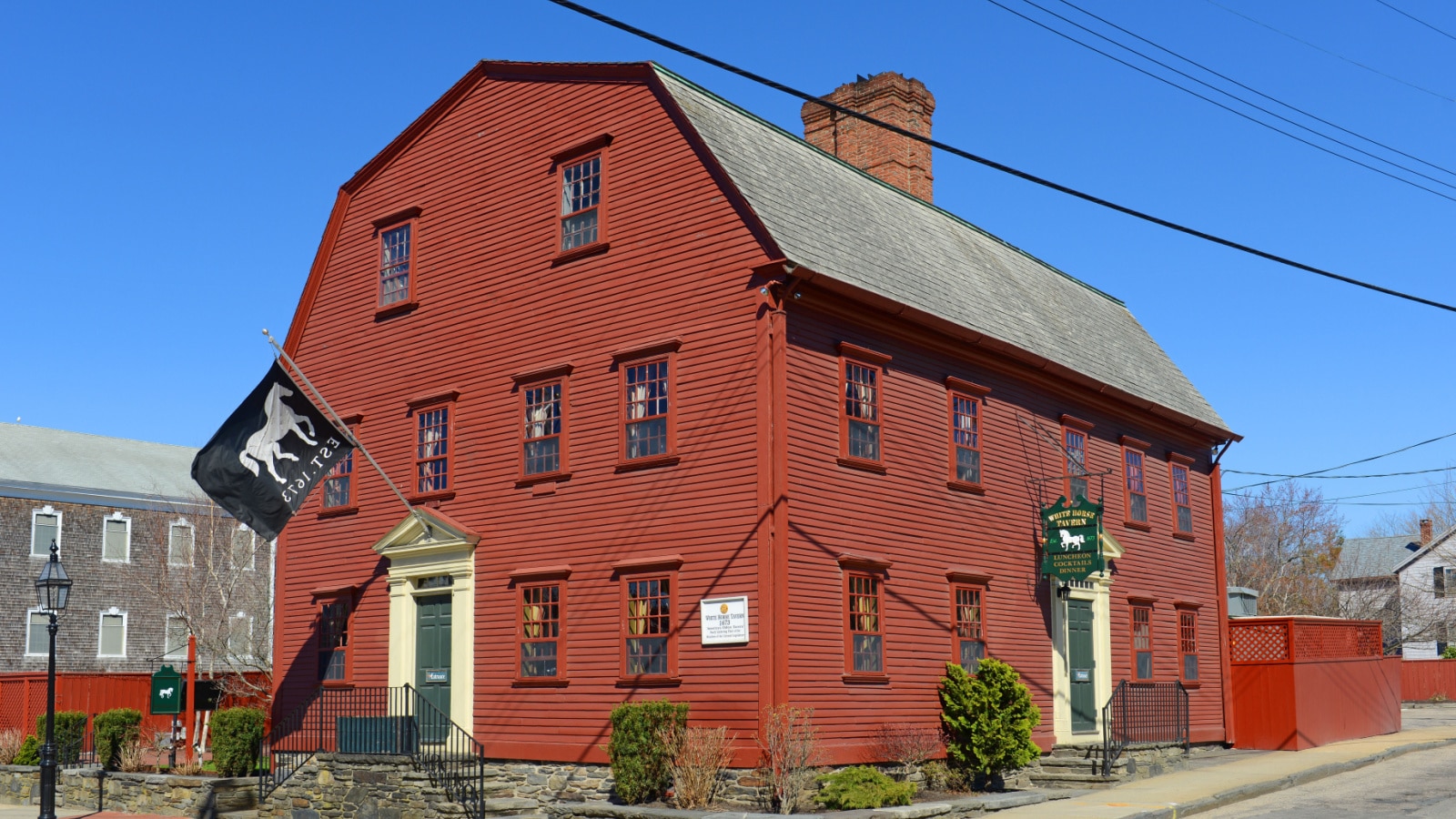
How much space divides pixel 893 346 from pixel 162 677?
13.9 meters

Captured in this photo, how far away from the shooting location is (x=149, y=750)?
89.8 ft

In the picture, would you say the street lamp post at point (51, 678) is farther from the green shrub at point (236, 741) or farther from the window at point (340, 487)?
the window at point (340, 487)

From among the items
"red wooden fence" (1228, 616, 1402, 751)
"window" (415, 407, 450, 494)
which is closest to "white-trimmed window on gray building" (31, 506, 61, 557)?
"window" (415, 407, 450, 494)

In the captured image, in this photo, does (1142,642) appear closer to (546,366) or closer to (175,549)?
(546,366)

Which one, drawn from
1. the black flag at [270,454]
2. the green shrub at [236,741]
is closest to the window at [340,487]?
the black flag at [270,454]

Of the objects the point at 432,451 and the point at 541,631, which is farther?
the point at 432,451

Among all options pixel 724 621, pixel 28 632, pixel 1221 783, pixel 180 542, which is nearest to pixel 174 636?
pixel 180 542

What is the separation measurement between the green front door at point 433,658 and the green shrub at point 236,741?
8.78ft

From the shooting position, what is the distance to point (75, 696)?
2869 cm

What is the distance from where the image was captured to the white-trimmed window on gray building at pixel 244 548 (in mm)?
45500

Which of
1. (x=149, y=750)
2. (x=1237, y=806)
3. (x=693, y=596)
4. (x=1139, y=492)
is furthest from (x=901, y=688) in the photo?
(x=149, y=750)

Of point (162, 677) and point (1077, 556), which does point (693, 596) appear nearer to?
point (1077, 556)

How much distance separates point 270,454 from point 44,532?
27.4 meters

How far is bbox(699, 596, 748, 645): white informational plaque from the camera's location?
1650cm
